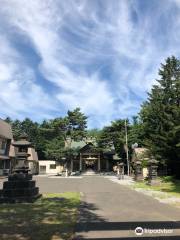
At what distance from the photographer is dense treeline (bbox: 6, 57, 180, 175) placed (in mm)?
28731

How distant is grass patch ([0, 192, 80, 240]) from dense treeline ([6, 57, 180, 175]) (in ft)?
39.7

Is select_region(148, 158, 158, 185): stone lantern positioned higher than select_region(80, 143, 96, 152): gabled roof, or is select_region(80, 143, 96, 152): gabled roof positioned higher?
select_region(80, 143, 96, 152): gabled roof

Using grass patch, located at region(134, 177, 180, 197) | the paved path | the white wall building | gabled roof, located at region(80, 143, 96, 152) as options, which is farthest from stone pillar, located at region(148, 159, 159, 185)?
the white wall building

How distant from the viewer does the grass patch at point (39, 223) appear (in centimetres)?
804

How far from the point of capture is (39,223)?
376 inches

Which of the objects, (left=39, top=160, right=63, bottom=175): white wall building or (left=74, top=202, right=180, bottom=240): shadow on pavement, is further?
(left=39, top=160, right=63, bottom=175): white wall building

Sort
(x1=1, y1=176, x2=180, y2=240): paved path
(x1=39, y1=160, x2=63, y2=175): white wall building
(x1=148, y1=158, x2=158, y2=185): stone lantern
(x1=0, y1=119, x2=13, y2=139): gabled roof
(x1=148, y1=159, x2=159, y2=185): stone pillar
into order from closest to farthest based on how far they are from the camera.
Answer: (x1=1, y1=176, x2=180, y2=240): paved path < (x1=148, y1=159, x2=159, y2=185): stone pillar < (x1=148, y1=158, x2=158, y2=185): stone lantern < (x1=0, y1=119, x2=13, y2=139): gabled roof < (x1=39, y1=160, x2=63, y2=175): white wall building

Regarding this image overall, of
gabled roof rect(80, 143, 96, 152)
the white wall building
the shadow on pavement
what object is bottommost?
the shadow on pavement

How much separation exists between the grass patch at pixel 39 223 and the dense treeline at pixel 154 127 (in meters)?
12.1

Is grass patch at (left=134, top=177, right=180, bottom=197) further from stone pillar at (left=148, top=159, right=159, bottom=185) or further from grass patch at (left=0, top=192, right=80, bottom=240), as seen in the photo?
grass patch at (left=0, top=192, right=80, bottom=240)

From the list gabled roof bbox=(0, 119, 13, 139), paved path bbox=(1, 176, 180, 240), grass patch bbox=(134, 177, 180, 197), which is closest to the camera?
paved path bbox=(1, 176, 180, 240)

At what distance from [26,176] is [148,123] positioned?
21906mm

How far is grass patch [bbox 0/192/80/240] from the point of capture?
8.04 meters

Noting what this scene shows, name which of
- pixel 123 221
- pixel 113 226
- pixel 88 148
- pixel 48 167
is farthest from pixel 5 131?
pixel 113 226
